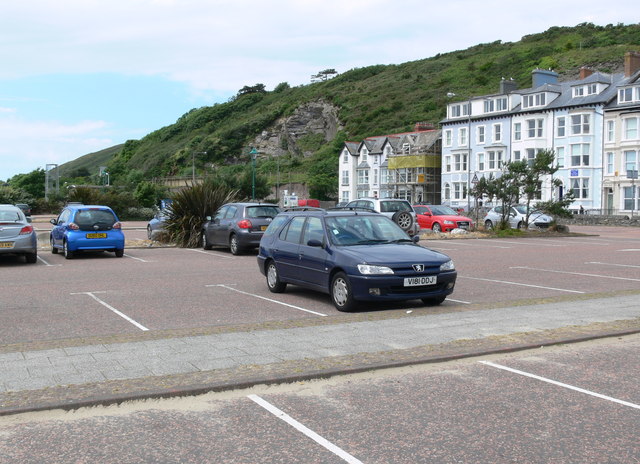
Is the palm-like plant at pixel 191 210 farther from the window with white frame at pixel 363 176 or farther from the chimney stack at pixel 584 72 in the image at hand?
the window with white frame at pixel 363 176

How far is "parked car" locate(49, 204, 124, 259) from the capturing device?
19.2 meters

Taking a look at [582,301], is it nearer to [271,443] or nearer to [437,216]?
[271,443]

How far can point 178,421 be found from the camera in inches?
208

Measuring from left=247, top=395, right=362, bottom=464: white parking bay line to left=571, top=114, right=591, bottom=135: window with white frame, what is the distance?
200 ft

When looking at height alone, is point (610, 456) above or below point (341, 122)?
below

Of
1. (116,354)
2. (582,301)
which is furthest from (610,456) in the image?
(582,301)

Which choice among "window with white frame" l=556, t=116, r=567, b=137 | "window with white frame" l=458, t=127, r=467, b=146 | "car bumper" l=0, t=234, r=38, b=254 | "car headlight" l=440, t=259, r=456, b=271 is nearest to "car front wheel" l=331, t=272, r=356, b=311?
"car headlight" l=440, t=259, r=456, b=271

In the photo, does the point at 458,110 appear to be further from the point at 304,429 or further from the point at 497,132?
the point at 304,429

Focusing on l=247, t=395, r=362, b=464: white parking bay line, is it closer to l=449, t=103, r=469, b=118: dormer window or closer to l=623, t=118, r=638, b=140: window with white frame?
l=623, t=118, r=638, b=140: window with white frame

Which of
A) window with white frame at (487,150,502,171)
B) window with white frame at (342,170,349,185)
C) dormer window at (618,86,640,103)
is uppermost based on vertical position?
dormer window at (618,86,640,103)

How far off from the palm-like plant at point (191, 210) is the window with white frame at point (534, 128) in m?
47.6

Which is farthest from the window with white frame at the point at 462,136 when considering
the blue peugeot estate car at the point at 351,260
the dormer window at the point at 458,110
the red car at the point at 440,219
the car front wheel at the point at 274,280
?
the car front wheel at the point at 274,280

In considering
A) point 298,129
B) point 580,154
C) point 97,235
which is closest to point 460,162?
point 580,154

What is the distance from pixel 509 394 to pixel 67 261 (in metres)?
15.5
